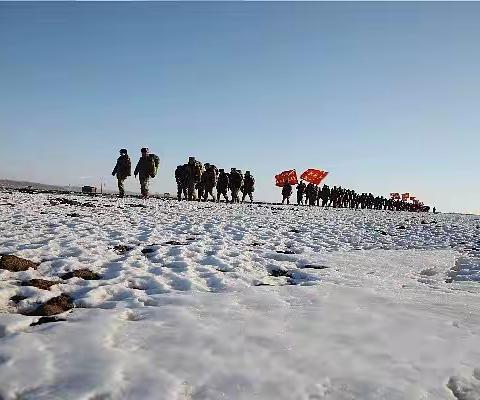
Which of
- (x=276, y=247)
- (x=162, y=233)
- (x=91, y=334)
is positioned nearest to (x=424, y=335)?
(x=91, y=334)

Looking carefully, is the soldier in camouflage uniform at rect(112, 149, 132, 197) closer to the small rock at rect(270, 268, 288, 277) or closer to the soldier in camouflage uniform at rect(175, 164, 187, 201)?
the soldier in camouflage uniform at rect(175, 164, 187, 201)

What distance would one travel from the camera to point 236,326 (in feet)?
11.1

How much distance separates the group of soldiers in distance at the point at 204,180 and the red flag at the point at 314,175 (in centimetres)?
1561

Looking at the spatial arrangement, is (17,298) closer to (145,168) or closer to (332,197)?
(145,168)

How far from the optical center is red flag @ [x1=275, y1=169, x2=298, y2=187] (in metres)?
37.2

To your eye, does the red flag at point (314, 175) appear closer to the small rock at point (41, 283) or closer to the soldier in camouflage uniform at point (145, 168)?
the soldier in camouflage uniform at point (145, 168)

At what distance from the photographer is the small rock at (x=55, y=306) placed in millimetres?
3746

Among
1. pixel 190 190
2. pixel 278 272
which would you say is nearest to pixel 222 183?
pixel 190 190

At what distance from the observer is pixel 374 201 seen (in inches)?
2136

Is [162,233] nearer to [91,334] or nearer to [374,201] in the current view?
[91,334]

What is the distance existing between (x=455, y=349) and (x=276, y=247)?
5.05 meters

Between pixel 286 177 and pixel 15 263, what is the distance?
3339cm

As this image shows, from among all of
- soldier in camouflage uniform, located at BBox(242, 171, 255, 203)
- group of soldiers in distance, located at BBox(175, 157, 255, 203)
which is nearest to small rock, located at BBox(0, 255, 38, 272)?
group of soldiers in distance, located at BBox(175, 157, 255, 203)

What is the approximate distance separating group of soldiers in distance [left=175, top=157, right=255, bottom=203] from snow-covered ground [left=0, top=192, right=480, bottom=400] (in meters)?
14.0
